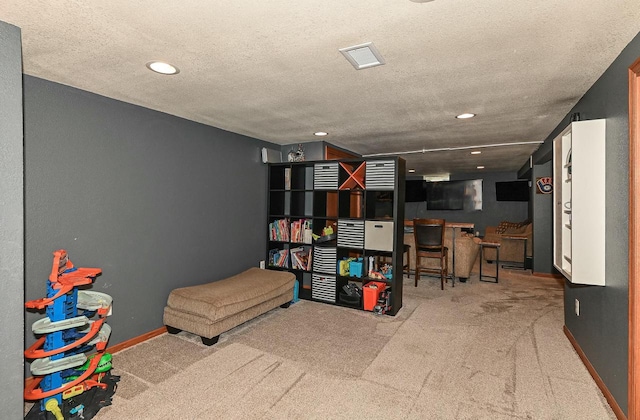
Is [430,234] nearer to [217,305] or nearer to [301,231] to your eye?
[301,231]

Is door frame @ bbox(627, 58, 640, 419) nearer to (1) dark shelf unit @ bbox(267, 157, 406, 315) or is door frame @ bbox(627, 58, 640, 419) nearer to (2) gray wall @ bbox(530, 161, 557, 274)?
(1) dark shelf unit @ bbox(267, 157, 406, 315)

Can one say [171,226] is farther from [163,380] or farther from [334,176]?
[334,176]

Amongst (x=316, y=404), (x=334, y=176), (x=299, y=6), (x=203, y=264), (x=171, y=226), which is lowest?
(x=316, y=404)

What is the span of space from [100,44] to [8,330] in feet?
5.25

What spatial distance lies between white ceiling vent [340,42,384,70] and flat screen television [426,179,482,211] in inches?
337

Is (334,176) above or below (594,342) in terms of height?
above

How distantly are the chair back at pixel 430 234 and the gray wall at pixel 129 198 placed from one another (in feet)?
8.78

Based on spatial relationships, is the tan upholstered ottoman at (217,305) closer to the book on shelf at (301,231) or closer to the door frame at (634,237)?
the book on shelf at (301,231)

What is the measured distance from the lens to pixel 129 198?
9.44 ft

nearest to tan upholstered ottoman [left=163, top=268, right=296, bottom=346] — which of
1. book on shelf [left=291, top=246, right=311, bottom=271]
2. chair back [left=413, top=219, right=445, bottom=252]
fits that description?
book on shelf [left=291, top=246, right=311, bottom=271]

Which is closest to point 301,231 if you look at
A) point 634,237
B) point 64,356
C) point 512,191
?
point 64,356

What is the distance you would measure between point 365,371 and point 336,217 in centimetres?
209

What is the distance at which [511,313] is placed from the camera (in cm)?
378

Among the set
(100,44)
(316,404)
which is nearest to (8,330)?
(100,44)
